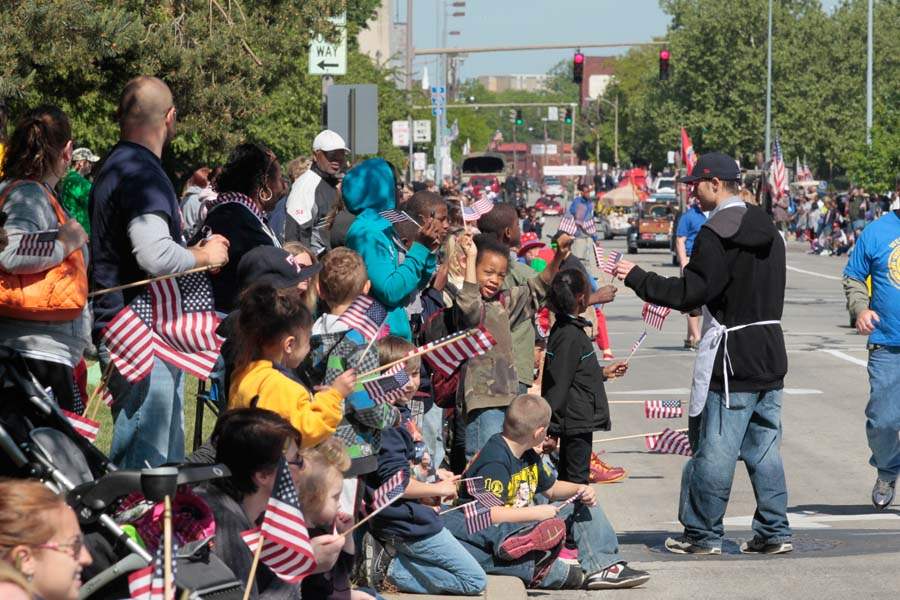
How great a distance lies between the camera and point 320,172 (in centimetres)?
1173

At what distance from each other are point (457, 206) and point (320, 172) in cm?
365

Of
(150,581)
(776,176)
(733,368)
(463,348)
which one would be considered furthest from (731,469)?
(776,176)

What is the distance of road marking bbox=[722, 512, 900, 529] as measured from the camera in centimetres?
1069

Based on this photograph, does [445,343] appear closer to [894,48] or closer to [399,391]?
[399,391]

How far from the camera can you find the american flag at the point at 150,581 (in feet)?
15.0

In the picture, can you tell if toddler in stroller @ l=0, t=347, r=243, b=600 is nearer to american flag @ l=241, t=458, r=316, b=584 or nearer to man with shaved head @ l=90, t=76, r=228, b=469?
american flag @ l=241, t=458, r=316, b=584

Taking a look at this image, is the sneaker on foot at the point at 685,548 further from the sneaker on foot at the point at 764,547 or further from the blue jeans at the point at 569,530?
the blue jeans at the point at 569,530

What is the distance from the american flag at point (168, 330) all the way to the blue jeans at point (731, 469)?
3.53m

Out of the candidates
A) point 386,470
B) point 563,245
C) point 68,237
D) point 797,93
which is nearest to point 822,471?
point 563,245

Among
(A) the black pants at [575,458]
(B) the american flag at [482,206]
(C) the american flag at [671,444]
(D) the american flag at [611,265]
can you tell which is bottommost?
(C) the american flag at [671,444]

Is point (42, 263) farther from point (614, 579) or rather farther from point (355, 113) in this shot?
point (355, 113)

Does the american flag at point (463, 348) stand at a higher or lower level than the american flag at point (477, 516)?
higher

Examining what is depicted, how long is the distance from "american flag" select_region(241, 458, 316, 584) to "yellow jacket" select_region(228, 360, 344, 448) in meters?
0.79

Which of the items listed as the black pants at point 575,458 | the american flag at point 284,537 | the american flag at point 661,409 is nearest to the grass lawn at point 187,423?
the black pants at point 575,458
